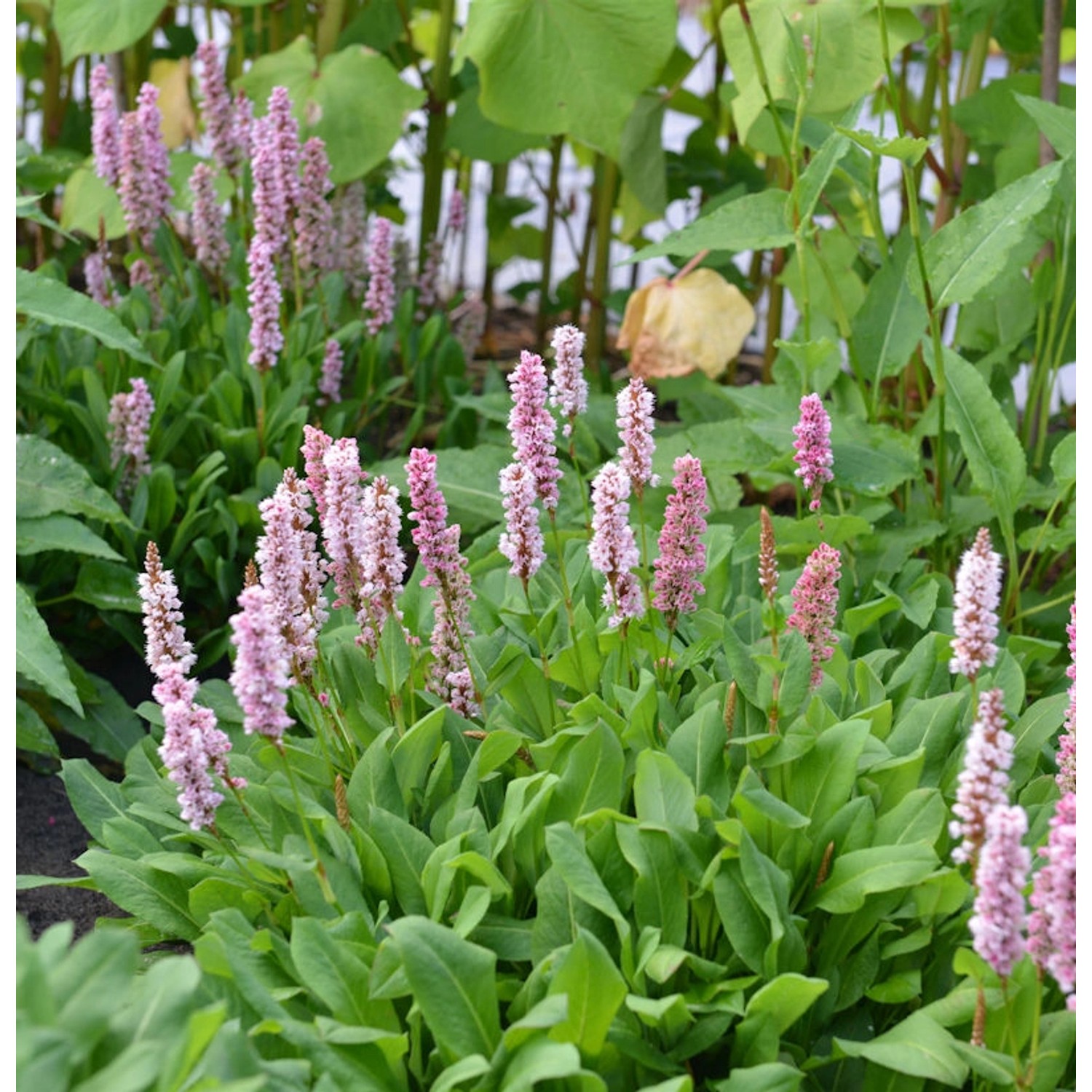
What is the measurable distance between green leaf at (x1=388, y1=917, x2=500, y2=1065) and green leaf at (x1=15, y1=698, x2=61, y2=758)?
101 cm

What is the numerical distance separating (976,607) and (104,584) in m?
1.46

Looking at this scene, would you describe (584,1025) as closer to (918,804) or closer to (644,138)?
(918,804)

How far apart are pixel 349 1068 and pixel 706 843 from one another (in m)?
0.39

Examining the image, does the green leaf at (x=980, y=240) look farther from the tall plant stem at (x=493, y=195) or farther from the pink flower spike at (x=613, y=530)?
the tall plant stem at (x=493, y=195)

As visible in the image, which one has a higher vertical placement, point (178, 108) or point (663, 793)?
point (178, 108)

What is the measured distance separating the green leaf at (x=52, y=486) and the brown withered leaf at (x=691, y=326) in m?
0.97

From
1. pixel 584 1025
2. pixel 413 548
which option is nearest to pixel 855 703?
pixel 584 1025

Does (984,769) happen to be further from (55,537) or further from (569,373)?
(55,537)

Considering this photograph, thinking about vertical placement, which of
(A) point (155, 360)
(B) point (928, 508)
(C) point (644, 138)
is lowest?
(B) point (928, 508)

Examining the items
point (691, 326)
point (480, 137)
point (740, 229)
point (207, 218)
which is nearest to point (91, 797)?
point (740, 229)

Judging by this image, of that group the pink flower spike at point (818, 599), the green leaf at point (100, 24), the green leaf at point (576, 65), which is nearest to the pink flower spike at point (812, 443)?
the pink flower spike at point (818, 599)

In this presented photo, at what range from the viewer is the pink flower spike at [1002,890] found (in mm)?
1042

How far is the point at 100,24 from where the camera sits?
2834mm

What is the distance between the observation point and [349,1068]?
129 cm
